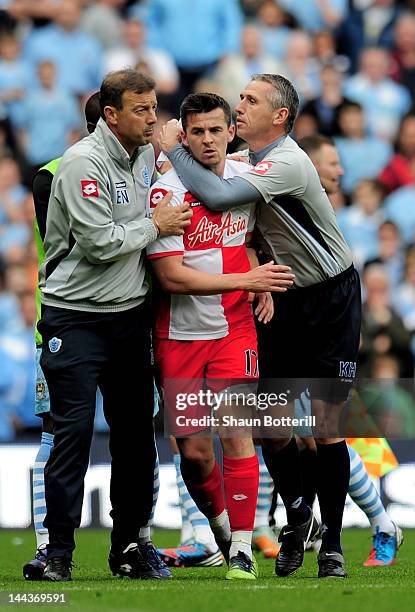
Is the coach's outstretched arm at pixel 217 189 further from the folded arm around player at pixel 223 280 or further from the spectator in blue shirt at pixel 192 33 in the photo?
the spectator in blue shirt at pixel 192 33

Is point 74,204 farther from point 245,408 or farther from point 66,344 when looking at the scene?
point 245,408

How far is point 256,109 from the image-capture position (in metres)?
6.88

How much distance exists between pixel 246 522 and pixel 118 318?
1.15m

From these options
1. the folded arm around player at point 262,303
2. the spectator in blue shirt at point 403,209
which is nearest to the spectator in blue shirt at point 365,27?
the spectator in blue shirt at point 403,209

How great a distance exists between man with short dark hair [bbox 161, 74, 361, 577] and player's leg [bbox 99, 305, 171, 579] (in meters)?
0.64

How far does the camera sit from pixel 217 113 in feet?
22.0

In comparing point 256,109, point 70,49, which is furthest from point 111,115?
point 70,49

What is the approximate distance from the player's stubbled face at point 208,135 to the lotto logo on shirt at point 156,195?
0.24 meters

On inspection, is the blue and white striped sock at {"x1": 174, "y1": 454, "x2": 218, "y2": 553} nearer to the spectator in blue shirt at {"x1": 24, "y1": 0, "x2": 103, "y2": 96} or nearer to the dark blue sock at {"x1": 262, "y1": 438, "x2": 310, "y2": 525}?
the dark blue sock at {"x1": 262, "y1": 438, "x2": 310, "y2": 525}

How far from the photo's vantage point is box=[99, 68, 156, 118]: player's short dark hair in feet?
21.7

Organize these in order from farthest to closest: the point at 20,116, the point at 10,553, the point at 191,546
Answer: the point at 20,116 → the point at 10,553 → the point at 191,546

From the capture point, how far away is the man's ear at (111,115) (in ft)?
21.8

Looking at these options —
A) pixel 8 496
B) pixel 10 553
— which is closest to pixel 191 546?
pixel 10 553

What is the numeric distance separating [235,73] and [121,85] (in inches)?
334
